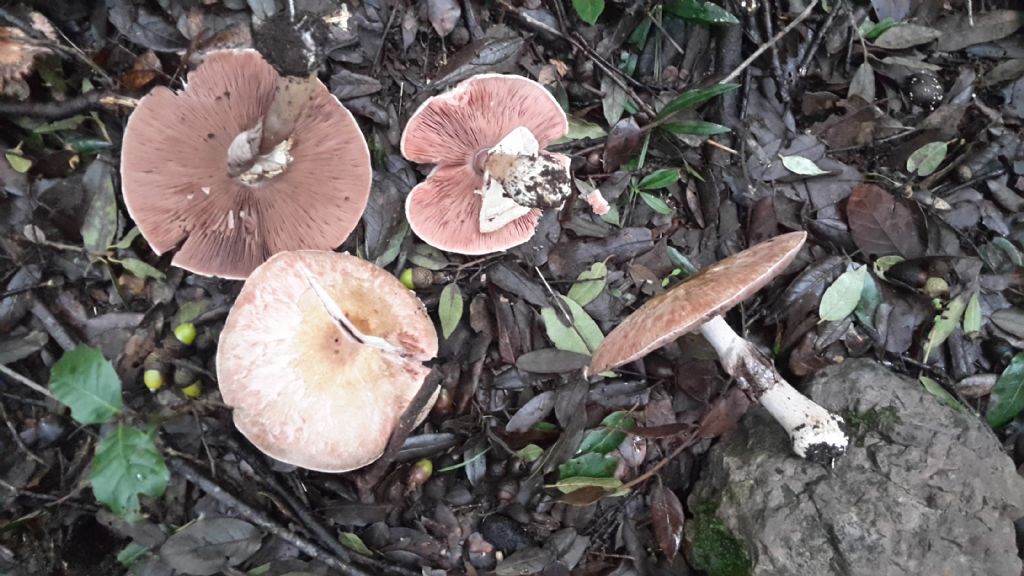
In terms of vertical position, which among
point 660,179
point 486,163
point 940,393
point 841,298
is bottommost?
point 940,393

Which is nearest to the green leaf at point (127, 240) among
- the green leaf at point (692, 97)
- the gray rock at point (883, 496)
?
the green leaf at point (692, 97)

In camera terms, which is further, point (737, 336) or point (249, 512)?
point (737, 336)

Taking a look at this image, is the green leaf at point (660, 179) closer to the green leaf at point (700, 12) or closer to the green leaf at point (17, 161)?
the green leaf at point (700, 12)

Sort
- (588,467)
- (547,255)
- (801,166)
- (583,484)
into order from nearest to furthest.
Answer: (583,484), (588,467), (547,255), (801,166)

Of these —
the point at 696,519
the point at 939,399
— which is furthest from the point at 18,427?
the point at 939,399

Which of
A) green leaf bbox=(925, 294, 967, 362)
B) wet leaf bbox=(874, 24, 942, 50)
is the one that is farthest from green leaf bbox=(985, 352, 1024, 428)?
wet leaf bbox=(874, 24, 942, 50)

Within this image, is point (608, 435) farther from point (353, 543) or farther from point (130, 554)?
point (130, 554)

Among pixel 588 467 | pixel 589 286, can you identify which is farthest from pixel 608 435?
pixel 589 286
